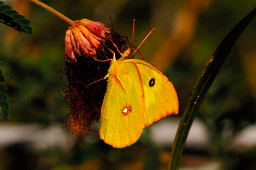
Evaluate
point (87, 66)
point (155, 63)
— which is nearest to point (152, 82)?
point (87, 66)

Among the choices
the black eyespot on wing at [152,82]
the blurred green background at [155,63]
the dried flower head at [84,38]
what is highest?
the dried flower head at [84,38]

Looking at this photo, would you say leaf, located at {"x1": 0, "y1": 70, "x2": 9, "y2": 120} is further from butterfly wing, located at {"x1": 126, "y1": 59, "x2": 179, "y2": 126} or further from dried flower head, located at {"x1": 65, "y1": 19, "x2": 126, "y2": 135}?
butterfly wing, located at {"x1": 126, "y1": 59, "x2": 179, "y2": 126}

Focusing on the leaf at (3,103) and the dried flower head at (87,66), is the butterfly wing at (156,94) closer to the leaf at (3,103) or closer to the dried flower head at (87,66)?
the dried flower head at (87,66)

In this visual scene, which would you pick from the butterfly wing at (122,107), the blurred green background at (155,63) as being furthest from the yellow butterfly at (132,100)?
the blurred green background at (155,63)

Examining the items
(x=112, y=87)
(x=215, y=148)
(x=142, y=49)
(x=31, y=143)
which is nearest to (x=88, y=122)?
(x=112, y=87)

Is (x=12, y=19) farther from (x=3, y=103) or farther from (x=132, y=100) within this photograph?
(x=132, y=100)

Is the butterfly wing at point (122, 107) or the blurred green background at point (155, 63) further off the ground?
the butterfly wing at point (122, 107)

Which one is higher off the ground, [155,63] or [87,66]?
[87,66]

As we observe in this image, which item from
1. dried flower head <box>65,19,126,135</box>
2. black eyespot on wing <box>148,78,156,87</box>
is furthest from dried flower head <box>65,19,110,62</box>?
black eyespot on wing <box>148,78,156,87</box>
